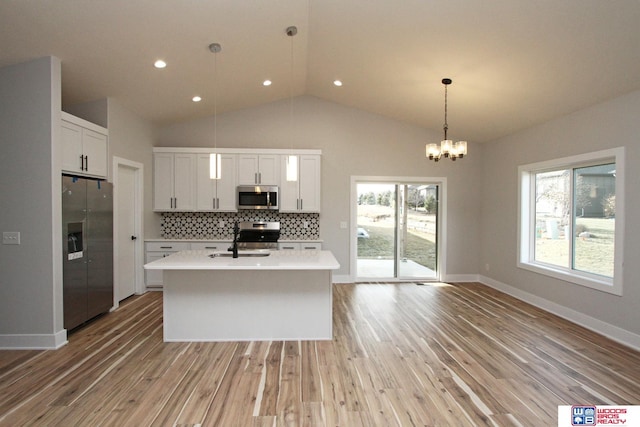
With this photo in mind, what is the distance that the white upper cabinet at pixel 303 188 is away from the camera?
543cm

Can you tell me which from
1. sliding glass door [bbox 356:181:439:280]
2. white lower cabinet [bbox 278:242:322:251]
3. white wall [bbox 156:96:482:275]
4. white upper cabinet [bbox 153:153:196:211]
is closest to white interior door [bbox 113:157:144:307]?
white upper cabinet [bbox 153:153:196:211]

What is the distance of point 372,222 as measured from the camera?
5.95 m

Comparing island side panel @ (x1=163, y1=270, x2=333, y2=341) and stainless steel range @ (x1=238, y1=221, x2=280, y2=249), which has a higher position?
stainless steel range @ (x1=238, y1=221, x2=280, y2=249)

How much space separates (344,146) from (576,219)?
3.60 m

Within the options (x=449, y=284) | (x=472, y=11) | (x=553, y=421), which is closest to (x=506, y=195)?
(x=449, y=284)

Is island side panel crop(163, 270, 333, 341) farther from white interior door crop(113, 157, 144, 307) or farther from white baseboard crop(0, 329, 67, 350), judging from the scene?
white interior door crop(113, 157, 144, 307)

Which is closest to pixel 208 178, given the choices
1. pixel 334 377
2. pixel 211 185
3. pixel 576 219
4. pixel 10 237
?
pixel 211 185

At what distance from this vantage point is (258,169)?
5.40 m

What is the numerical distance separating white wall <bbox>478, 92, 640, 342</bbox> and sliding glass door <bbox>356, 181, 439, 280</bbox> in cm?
99

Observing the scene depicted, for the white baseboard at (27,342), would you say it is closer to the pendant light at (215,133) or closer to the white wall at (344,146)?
the pendant light at (215,133)

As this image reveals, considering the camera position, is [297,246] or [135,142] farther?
[297,246]

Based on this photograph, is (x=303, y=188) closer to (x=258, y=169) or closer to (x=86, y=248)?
(x=258, y=169)

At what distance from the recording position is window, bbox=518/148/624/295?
3506 mm

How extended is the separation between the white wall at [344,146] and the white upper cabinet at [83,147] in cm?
175
